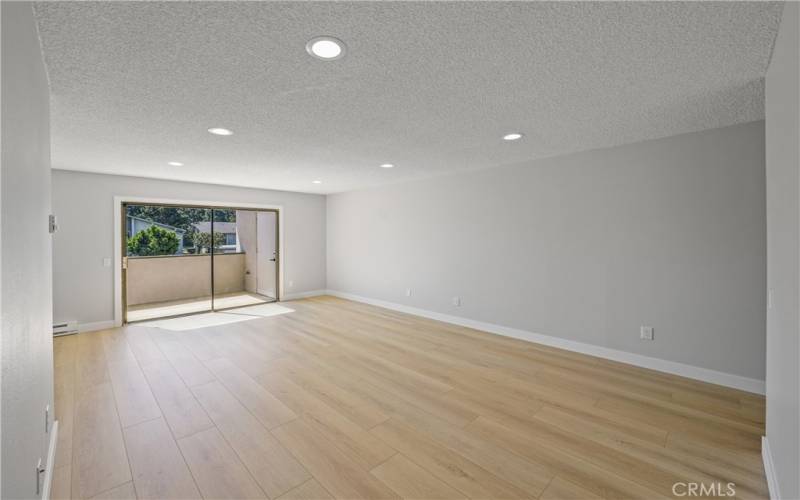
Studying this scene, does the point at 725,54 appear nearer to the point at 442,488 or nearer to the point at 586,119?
the point at 586,119

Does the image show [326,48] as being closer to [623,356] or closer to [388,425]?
[388,425]

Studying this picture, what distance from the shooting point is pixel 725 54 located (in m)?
1.75

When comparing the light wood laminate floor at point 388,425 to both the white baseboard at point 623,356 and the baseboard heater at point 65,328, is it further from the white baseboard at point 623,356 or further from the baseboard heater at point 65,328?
the baseboard heater at point 65,328

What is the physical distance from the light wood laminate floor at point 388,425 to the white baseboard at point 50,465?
0.17 feet

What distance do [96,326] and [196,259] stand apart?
285 cm

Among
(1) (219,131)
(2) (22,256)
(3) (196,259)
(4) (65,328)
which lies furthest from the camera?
(3) (196,259)

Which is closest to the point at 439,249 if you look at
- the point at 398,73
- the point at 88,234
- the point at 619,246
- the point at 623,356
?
the point at 619,246

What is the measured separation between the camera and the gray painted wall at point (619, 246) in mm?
2867

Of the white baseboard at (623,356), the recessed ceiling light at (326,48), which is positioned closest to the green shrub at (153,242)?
the white baseboard at (623,356)

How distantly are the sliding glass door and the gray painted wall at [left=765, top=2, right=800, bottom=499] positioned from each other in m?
6.54

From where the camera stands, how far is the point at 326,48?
1665 mm

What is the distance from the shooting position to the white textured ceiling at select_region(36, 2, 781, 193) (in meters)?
1.43

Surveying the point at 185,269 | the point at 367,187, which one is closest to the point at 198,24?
the point at 367,187

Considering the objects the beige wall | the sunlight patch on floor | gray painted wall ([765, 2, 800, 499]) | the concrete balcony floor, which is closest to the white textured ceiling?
gray painted wall ([765, 2, 800, 499])
